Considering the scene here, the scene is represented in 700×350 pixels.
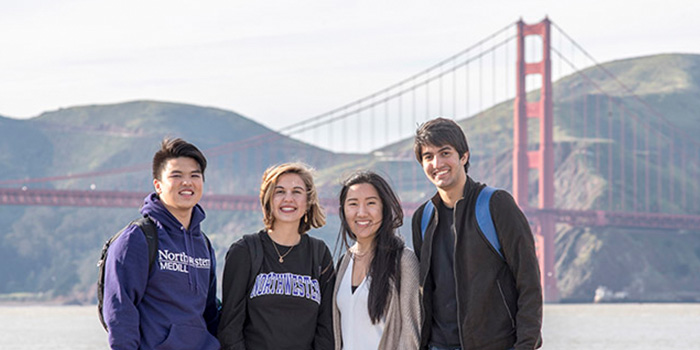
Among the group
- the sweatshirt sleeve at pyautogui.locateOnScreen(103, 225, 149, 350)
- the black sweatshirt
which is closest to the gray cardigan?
the black sweatshirt

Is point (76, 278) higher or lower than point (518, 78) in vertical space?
lower

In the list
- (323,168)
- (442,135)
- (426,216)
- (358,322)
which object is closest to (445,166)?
(442,135)

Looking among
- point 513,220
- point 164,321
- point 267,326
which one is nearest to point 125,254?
point 164,321

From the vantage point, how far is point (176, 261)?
5.33 meters

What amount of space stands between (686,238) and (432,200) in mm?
77889

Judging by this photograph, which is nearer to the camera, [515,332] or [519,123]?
[515,332]

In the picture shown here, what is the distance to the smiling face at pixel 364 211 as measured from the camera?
573cm

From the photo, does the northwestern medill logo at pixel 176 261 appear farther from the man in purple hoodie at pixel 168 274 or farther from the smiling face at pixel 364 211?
the smiling face at pixel 364 211

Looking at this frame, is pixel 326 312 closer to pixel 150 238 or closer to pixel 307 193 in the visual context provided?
pixel 307 193

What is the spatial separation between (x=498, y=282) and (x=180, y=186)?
1.40 meters

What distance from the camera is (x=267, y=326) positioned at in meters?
5.63

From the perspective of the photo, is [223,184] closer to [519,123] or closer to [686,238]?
[686,238]

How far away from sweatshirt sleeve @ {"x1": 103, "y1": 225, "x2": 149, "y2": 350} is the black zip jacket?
1302mm

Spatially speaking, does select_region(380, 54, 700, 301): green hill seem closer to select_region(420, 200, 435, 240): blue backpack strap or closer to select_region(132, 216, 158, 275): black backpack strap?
select_region(420, 200, 435, 240): blue backpack strap
